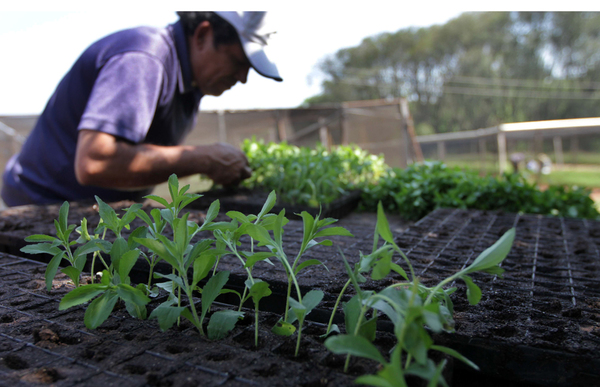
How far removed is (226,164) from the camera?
81.0 inches

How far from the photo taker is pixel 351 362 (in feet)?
1.52

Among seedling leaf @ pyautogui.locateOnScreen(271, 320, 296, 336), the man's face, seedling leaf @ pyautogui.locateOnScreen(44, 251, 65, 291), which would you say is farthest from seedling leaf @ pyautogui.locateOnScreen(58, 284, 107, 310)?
the man's face

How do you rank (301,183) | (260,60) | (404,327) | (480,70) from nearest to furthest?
(404,327) → (260,60) → (301,183) → (480,70)

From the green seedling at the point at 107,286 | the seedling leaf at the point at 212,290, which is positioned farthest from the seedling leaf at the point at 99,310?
the seedling leaf at the point at 212,290

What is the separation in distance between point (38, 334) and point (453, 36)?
43.7 meters

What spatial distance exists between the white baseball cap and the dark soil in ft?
4.48

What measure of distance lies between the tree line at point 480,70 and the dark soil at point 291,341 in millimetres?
34182

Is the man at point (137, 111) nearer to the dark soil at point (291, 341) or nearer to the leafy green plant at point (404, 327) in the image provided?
the dark soil at point (291, 341)

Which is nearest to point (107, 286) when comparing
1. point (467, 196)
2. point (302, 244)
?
point (302, 244)

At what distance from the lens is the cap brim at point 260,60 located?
197 centimetres

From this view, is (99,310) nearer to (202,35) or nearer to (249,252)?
(249,252)

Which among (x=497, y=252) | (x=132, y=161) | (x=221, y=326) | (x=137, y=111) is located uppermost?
(x=137, y=111)

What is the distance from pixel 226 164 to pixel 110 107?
619mm

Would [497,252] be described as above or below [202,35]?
below
